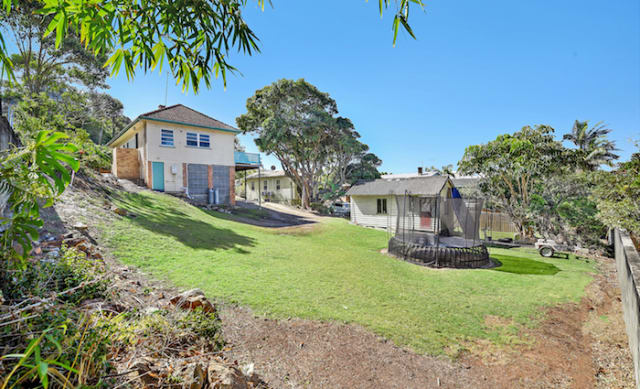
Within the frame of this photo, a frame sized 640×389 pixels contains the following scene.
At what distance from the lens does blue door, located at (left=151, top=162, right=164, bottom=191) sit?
55.9 ft

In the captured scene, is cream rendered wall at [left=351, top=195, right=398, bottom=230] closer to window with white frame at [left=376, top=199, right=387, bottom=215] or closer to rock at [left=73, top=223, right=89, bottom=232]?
window with white frame at [left=376, top=199, right=387, bottom=215]

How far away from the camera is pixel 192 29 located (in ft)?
7.89

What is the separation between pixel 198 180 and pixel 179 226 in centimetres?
974

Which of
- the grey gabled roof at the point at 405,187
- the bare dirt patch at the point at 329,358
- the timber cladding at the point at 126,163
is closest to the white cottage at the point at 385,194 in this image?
the grey gabled roof at the point at 405,187

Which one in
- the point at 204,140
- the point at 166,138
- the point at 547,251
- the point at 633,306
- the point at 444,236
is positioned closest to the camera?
the point at 633,306

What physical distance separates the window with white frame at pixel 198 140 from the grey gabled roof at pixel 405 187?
11.5 meters

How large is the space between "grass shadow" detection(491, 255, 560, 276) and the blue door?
60.4ft

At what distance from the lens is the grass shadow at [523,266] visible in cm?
966

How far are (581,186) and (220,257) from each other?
18.2 metres

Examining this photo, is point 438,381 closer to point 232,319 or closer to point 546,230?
point 232,319

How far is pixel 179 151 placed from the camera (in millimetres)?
18047

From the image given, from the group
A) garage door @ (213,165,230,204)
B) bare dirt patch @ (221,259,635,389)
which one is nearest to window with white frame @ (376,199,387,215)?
garage door @ (213,165,230,204)

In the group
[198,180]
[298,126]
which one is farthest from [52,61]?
[298,126]

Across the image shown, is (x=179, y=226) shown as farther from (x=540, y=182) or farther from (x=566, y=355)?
(x=540, y=182)
